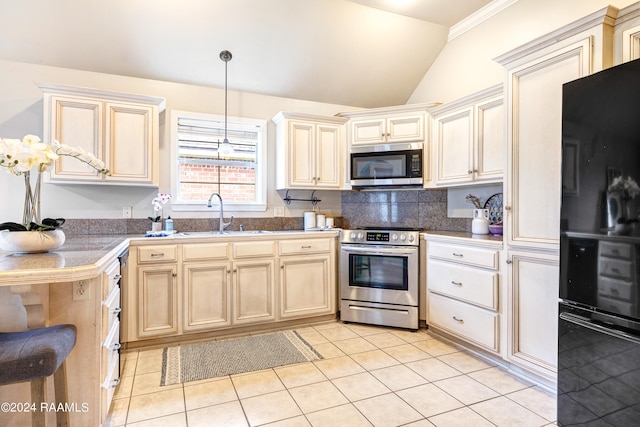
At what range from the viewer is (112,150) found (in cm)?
296

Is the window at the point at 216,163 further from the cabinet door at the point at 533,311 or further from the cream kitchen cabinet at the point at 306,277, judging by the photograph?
the cabinet door at the point at 533,311

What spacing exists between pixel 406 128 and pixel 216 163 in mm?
2032

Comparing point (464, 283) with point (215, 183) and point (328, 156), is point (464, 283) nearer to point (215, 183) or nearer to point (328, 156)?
point (328, 156)

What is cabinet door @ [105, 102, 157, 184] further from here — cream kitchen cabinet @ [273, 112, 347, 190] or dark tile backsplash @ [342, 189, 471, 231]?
dark tile backsplash @ [342, 189, 471, 231]

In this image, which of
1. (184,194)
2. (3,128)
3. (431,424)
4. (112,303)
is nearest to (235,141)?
(184,194)

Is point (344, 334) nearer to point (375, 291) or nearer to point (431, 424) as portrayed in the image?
point (375, 291)

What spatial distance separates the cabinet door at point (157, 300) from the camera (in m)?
2.81

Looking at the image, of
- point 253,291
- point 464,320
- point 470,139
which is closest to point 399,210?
point 470,139

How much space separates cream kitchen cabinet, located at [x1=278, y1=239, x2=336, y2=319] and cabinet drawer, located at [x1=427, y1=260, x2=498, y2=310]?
0.96 metres

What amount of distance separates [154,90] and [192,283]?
6.32 ft

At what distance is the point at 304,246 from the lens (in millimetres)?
3371

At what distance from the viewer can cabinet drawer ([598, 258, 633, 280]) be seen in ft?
4.81

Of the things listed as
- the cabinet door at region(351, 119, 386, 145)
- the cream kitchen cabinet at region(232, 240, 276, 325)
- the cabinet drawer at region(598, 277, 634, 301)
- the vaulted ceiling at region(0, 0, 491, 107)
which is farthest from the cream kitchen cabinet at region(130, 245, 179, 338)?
the cabinet drawer at region(598, 277, 634, 301)

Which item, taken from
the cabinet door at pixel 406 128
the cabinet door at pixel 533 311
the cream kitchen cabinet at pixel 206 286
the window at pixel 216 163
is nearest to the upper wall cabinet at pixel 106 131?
the window at pixel 216 163
